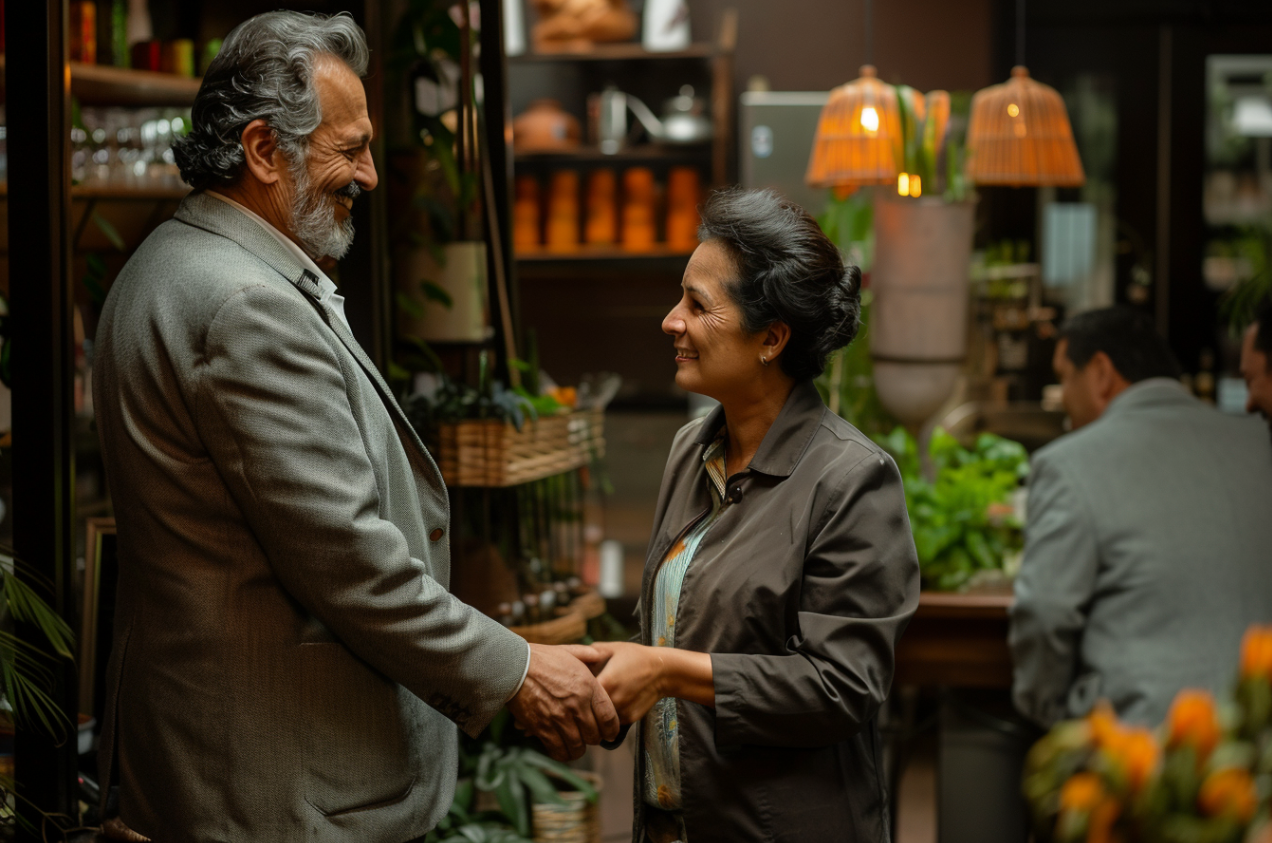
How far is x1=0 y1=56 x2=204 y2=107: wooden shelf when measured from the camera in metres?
2.70

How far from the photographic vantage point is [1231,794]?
0.81 metres

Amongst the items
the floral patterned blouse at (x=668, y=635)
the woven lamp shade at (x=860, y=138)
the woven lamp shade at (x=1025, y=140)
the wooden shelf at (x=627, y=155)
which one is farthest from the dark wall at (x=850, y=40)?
the floral patterned blouse at (x=668, y=635)

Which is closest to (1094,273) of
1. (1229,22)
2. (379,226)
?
(1229,22)

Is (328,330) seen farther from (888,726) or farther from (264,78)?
(888,726)

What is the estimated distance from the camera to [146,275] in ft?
4.80

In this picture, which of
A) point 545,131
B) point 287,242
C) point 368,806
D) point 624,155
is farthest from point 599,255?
point 368,806

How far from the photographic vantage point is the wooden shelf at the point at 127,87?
2.70 metres

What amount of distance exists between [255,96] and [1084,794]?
1241 millimetres

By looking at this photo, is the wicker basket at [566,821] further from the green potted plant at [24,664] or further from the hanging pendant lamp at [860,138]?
the hanging pendant lamp at [860,138]

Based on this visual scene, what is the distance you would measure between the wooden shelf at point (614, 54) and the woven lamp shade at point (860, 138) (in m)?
1.71

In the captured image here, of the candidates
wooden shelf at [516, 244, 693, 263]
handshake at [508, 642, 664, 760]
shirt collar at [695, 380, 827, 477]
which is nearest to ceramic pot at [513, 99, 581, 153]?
wooden shelf at [516, 244, 693, 263]

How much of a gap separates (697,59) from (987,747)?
3219 millimetres

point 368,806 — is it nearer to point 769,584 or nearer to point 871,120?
point 769,584

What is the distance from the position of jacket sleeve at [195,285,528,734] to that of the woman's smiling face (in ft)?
1.52
